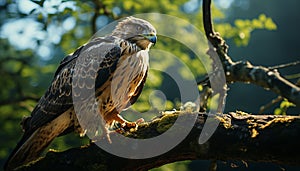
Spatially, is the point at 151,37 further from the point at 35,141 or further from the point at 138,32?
the point at 35,141

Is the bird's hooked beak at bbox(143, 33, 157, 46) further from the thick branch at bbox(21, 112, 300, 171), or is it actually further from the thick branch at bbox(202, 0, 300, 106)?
the thick branch at bbox(21, 112, 300, 171)

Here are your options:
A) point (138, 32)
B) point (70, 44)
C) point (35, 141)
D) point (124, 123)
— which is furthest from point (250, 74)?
point (70, 44)

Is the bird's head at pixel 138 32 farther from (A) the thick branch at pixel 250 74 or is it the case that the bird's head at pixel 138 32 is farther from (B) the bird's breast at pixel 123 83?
(A) the thick branch at pixel 250 74

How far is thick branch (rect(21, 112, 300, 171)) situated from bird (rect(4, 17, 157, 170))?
1.01 metres

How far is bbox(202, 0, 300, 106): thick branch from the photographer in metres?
3.60

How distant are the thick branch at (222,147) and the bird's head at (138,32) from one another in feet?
6.27

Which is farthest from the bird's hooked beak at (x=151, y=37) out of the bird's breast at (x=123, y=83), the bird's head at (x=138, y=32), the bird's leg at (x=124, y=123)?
the bird's leg at (x=124, y=123)

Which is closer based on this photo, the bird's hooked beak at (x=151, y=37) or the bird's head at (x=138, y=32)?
the bird's hooked beak at (x=151, y=37)

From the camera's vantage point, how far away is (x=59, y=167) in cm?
412

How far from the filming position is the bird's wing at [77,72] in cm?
529

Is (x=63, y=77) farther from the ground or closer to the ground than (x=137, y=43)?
closer to the ground

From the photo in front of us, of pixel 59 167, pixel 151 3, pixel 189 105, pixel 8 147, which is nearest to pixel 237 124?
pixel 189 105

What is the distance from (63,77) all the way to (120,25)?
1.17 metres

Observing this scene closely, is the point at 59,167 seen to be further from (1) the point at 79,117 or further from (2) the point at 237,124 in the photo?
(2) the point at 237,124
